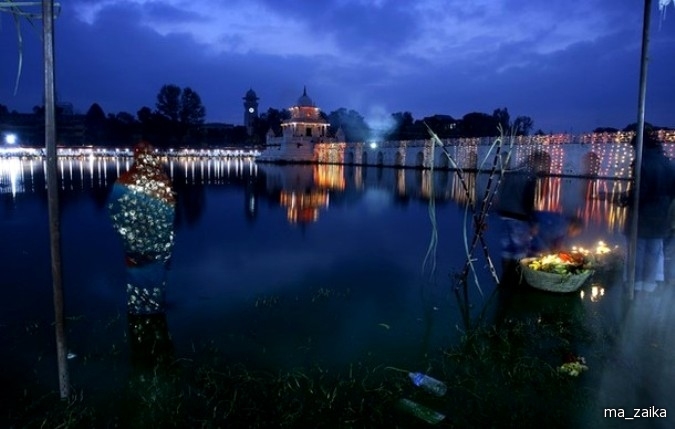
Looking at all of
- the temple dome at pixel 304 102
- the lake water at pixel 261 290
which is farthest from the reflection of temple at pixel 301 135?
the lake water at pixel 261 290

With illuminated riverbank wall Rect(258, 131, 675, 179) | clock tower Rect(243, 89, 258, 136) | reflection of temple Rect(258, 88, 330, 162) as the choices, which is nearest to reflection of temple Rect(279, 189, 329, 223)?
illuminated riverbank wall Rect(258, 131, 675, 179)

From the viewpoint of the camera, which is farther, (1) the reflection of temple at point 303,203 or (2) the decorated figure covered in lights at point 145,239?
(1) the reflection of temple at point 303,203

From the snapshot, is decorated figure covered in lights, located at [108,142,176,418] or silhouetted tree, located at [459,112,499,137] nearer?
Result: decorated figure covered in lights, located at [108,142,176,418]

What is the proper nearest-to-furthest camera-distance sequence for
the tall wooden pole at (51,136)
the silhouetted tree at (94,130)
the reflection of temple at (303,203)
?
1. the tall wooden pole at (51,136)
2. the reflection of temple at (303,203)
3. the silhouetted tree at (94,130)

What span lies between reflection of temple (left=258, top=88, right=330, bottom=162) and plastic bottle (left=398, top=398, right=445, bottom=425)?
217 feet

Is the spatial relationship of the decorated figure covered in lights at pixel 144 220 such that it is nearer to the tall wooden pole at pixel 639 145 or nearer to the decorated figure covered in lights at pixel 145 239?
the decorated figure covered in lights at pixel 145 239

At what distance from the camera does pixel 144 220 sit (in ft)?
19.7

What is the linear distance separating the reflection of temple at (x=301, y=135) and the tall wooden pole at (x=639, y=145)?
2524 inches

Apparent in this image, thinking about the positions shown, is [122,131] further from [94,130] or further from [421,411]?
[421,411]

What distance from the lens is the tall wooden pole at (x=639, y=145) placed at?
614 cm

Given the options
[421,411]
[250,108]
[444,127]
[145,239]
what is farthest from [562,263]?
[250,108]

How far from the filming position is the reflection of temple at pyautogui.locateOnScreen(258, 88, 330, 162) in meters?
70.6

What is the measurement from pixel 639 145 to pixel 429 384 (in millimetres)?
4343

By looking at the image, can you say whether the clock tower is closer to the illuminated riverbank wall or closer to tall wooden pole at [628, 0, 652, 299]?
the illuminated riverbank wall
